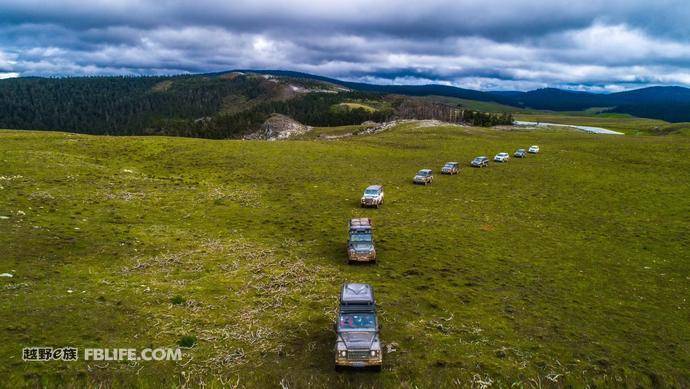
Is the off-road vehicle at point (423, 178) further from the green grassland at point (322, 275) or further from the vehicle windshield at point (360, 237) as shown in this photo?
the vehicle windshield at point (360, 237)

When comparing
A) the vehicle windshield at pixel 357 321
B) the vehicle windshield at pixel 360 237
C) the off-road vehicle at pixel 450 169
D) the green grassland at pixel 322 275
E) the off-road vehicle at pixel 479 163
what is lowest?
the green grassland at pixel 322 275

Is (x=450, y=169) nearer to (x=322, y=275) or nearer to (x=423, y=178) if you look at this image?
(x=423, y=178)

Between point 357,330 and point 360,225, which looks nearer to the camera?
point 357,330

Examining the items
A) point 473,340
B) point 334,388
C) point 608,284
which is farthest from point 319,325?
point 608,284

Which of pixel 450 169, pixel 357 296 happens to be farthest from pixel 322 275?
pixel 450 169

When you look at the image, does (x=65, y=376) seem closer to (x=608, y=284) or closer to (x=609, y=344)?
(x=609, y=344)

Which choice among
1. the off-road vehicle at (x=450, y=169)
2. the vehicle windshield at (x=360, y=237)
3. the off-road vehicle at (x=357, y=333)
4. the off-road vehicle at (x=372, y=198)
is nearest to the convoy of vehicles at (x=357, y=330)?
the off-road vehicle at (x=357, y=333)

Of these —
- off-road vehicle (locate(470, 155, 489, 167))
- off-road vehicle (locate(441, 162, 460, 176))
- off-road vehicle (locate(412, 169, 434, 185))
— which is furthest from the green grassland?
off-road vehicle (locate(470, 155, 489, 167))
